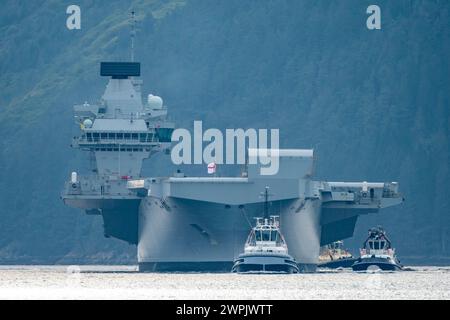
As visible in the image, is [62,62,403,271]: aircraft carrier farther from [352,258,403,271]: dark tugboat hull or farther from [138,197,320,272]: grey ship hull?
[352,258,403,271]: dark tugboat hull

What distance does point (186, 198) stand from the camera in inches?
4400

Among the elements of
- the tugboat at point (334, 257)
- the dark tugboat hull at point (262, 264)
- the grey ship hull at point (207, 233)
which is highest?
the grey ship hull at point (207, 233)

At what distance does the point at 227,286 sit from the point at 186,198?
16.3 m

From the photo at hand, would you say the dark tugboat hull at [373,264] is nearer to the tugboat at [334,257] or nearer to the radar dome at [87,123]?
the tugboat at [334,257]

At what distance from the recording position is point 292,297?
8594 centimetres

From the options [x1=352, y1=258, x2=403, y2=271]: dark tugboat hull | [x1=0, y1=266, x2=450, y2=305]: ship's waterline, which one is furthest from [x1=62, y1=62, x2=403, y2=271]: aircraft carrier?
[x1=0, y1=266, x2=450, y2=305]: ship's waterline

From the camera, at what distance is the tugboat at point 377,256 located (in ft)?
393

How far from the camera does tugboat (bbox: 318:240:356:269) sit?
130125mm

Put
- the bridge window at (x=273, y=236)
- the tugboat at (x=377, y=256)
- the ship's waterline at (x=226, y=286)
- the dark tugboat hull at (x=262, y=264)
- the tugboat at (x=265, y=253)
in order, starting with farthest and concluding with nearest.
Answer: the tugboat at (x=377, y=256) < the bridge window at (x=273, y=236) < the tugboat at (x=265, y=253) < the dark tugboat hull at (x=262, y=264) < the ship's waterline at (x=226, y=286)

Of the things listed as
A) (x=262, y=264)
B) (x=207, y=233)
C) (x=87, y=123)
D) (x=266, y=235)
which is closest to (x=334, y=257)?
(x=87, y=123)

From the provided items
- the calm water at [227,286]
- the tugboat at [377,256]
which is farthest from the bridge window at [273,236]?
the tugboat at [377,256]
